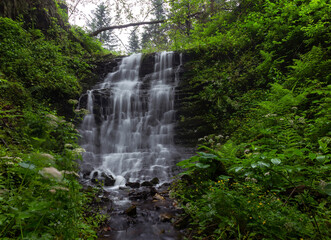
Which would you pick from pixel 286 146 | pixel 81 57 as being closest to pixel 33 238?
pixel 286 146

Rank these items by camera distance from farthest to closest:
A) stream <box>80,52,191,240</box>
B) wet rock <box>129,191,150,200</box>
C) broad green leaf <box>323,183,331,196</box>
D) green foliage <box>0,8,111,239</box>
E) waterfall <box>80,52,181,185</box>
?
waterfall <box>80,52,181,185</box>
wet rock <box>129,191,150,200</box>
stream <box>80,52,191,240</box>
green foliage <box>0,8,111,239</box>
broad green leaf <box>323,183,331,196</box>

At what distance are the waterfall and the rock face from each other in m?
4.78

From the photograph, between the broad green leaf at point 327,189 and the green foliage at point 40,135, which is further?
the green foliage at point 40,135

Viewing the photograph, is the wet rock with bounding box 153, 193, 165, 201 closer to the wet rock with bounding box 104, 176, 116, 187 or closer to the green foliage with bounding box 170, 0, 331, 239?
the green foliage with bounding box 170, 0, 331, 239

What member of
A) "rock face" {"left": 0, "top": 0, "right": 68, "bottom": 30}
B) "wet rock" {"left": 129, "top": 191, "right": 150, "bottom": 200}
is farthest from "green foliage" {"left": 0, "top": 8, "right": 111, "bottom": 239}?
"wet rock" {"left": 129, "top": 191, "right": 150, "bottom": 200}

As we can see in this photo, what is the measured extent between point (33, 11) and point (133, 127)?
884 centimetres

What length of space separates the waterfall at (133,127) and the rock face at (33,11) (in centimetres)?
478

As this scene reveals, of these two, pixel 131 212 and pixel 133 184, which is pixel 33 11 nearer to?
pixel 133 184

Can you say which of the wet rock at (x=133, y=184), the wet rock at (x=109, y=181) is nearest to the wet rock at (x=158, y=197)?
the wet rock at (x=133, y=184)

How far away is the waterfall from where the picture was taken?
6.85 metres

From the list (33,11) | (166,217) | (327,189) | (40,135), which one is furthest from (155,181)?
(33,11)

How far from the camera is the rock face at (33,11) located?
891cm

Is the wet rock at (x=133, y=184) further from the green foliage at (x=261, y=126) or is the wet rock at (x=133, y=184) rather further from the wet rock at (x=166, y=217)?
the wet rock at (x=166, y=217)

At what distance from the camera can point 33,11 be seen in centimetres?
1038
